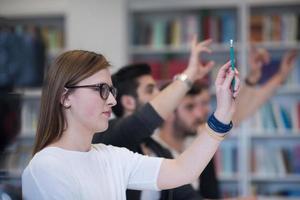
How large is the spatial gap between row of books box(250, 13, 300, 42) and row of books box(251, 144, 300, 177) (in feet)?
3.16

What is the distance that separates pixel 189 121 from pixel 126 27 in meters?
1.79

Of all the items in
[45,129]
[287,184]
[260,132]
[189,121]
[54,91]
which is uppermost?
[54,91]

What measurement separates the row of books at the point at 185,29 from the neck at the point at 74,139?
3.10m

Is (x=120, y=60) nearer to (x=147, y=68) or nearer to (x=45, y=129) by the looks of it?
(x=147, y=68)

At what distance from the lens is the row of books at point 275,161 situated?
428 cm

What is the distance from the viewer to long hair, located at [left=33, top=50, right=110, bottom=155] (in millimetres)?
1429

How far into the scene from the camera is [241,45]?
4277 millimetres


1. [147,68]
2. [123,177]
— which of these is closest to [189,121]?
[147,68]

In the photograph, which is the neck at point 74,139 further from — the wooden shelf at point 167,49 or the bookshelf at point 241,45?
the wooden shelf at point 167,49

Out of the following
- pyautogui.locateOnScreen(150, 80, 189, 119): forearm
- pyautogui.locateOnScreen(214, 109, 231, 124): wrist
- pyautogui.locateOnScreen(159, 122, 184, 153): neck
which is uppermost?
pyautogui.locateOnScreen(214, 109, 231, 124): wrist

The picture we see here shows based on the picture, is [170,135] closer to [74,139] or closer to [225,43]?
[74,139]

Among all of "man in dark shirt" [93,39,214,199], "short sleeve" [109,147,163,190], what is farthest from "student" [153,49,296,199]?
"short sleeve" [109,147,163,190]

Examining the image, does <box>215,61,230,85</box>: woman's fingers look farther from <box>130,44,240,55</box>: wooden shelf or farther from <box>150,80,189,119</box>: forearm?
<box>130,44,240,55</box>: wooden shelf

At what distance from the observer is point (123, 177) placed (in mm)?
1504
